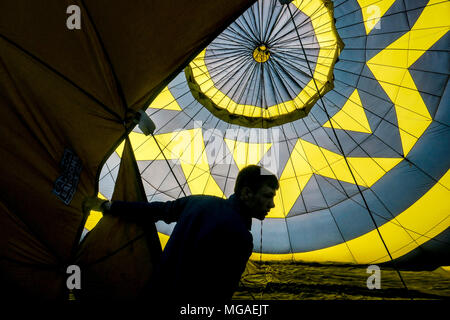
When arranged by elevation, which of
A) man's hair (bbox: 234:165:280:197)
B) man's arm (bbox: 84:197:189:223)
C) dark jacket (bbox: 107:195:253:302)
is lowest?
dark jacket (bbox: 107:195:253:302)

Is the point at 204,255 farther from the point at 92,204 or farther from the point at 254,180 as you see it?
the point at 92,204

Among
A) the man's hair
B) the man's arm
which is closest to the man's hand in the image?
the man's arm

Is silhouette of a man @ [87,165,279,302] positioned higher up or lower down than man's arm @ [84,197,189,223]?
lower down

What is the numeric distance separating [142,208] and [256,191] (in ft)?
2.88

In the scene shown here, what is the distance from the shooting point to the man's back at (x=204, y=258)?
1.40 m

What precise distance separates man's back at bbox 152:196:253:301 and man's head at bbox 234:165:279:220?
240 millimetres

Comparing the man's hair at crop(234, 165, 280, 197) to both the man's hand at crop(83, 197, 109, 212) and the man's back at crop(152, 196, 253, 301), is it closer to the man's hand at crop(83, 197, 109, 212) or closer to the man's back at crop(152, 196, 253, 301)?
the man's back at crop(152, 196, 253, 301)

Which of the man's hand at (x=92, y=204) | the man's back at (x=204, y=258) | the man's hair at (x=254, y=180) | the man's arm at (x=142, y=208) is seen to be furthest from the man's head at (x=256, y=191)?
the man's hand at (x=92, y=204)

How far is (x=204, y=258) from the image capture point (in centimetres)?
142

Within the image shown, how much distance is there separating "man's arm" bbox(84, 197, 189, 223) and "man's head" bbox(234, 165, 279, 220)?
16.9 inches

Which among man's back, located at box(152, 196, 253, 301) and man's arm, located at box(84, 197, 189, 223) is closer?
man's back, located at box(152, 196, 253, 301)

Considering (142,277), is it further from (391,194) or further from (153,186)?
(391,194)

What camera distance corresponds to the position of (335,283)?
404cm

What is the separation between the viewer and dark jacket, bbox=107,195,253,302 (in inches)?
55.1
